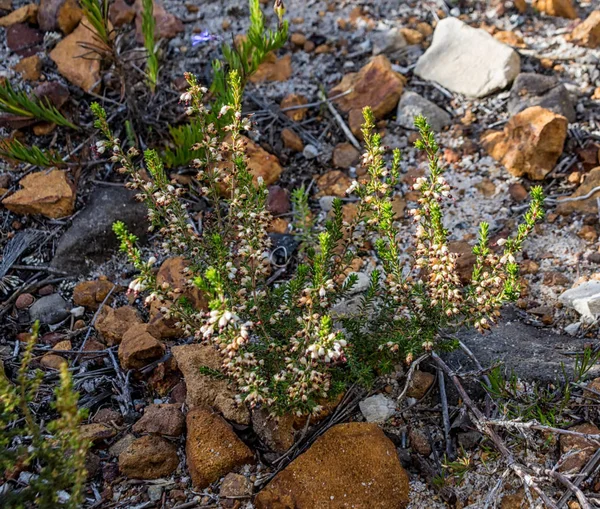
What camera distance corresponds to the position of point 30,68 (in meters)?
4.85

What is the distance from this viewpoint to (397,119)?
4816 millimetres

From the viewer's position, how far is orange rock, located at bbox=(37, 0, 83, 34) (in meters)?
5.07

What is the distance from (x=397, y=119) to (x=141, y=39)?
7.48 feet

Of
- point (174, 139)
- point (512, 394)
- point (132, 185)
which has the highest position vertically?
point (132, 185)

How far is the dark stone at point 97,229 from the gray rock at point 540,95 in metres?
2.98

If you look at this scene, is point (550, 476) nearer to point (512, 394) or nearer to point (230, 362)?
point (512, 394)

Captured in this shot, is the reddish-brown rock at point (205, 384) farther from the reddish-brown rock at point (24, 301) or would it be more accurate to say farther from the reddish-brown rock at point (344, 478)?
the reddish-brown rock at point (24, 301)

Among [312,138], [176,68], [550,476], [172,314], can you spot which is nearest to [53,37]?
[176,68]

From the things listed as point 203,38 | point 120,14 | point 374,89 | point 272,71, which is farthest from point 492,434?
point 120,14

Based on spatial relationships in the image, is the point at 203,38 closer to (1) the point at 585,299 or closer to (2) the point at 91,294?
(2) the point at 91,294

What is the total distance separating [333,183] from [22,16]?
3158 mm

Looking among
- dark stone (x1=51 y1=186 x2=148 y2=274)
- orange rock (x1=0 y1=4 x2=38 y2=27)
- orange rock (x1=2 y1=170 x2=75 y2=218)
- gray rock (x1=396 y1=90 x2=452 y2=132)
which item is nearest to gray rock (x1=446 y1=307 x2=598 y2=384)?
gray rock (x1=396 y1=90 x2=452 y2=132)

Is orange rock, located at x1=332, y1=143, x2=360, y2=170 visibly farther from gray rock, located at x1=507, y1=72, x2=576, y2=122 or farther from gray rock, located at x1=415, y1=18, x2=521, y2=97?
gray rock, located at x1=507, y1=72, x2=576, y2=122

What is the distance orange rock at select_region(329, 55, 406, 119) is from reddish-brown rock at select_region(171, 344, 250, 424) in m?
2.43
